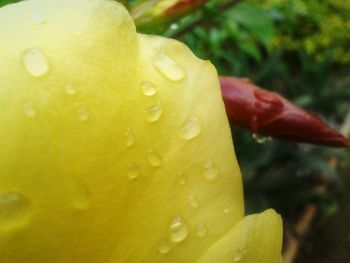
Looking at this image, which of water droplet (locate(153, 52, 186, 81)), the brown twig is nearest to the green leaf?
water droplet (locate(153, 52, 186, 81))

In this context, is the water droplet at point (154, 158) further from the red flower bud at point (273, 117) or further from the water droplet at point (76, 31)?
the red flower bud at point (273, 117)

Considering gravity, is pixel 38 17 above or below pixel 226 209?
above

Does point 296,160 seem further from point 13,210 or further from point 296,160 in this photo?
point 13,210

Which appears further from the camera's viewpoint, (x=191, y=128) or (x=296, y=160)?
(x=296, y=160)

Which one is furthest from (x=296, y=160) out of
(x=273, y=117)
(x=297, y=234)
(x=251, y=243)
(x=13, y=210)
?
(x=13, y=210)

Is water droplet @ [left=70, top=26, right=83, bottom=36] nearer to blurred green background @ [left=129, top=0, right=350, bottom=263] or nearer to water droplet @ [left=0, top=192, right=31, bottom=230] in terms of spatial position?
water droplet @ [left=0, top=192, right=31, bottom=230]

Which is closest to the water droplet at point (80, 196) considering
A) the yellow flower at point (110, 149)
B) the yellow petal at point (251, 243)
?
the yellow flower at point (110, 149)

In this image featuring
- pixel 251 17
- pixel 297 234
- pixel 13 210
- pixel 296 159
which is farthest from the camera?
pixel 297 234
